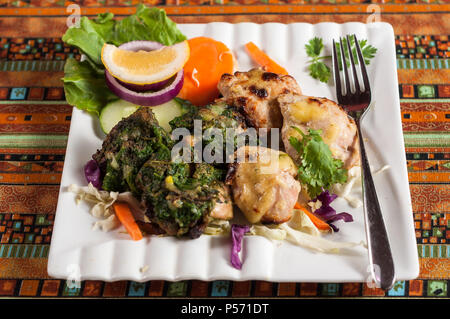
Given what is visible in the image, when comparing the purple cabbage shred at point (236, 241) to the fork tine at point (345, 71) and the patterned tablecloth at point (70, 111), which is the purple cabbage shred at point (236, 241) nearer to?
the patterned tablecloth at point (70, 111)

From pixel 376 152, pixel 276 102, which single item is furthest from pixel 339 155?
pixel 276 102

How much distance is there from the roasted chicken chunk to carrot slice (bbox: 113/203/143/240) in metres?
1.27

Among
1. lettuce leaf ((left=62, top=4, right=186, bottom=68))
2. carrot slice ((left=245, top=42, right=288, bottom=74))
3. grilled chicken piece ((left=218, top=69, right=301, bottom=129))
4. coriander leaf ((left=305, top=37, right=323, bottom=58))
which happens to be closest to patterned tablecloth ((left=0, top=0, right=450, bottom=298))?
lettuce leaf ((left=62, top=4, right=186, bottom=68))

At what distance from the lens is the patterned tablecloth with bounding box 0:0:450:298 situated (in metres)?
4.00

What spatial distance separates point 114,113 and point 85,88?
403 millimetres

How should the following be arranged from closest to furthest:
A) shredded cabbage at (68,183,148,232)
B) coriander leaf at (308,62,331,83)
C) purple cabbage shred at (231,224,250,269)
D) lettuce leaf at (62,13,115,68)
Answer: purple cabbage shred at (231,224,250,269) < shredded cabbage at (68,183,148,232) < coriander leaf at (308,62,331,83) < lettuce leaf at (62,13,115,68)

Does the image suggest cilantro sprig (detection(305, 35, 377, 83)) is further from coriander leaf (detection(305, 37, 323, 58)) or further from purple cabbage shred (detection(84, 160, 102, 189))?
purple cabbage shred (detection(84, 160, 102, 189))

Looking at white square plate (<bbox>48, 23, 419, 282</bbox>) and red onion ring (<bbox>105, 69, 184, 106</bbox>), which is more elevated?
red onion ring (<bbox>105, 69, 184, 106</bbox>)

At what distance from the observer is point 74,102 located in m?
4.41

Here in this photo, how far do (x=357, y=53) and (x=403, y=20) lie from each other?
5.15ft

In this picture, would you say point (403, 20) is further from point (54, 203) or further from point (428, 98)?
point (54, 203)

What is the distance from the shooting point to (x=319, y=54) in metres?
4.73

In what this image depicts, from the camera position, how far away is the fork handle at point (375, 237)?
341cm

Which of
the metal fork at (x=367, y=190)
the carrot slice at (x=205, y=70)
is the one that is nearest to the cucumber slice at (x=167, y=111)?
the carrot slice at (x=205, y=70)
